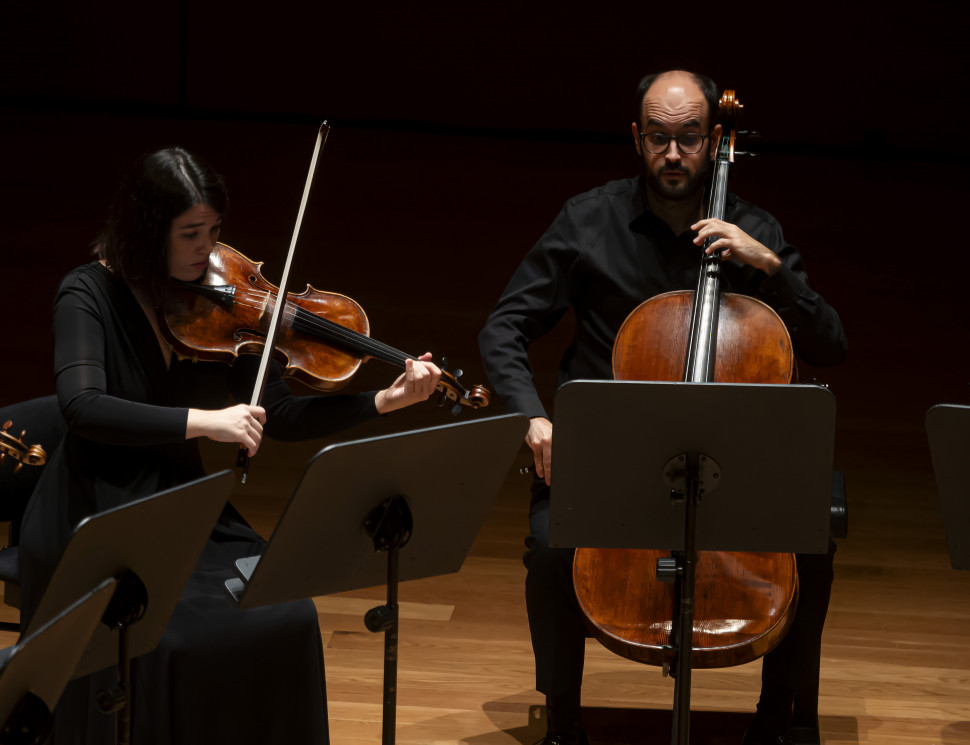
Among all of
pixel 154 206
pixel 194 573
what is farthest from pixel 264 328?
pixel 194 573

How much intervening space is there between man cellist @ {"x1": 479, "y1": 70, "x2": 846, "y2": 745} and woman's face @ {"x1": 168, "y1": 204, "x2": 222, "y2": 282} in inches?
23.3

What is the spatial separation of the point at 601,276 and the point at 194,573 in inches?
36.9

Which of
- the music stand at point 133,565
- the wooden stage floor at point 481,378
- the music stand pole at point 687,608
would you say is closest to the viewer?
the music stand at point 133,565

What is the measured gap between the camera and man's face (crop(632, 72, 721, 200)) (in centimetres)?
236

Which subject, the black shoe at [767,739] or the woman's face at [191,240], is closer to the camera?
the woman's face at [191,240]

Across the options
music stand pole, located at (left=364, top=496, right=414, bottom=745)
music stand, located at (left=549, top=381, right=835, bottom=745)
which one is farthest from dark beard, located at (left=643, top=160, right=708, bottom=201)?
music stand pole, located at (left=364, top=496, right=414, bottom=745)

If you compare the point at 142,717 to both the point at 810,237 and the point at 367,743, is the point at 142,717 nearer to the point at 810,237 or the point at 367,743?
the point at 367,743

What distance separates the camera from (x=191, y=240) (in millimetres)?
2061

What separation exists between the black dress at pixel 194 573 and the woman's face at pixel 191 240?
4.1 inches

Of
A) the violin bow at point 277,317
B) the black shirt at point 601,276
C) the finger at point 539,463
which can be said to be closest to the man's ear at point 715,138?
the black shirt at point 601,276

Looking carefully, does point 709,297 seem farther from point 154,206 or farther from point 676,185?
point 154,206

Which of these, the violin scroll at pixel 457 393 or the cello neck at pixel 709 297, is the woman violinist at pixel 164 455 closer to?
the violin scroll at pixel 457 393

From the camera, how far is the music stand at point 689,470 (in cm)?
169

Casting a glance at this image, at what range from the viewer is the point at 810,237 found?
5.93 m
